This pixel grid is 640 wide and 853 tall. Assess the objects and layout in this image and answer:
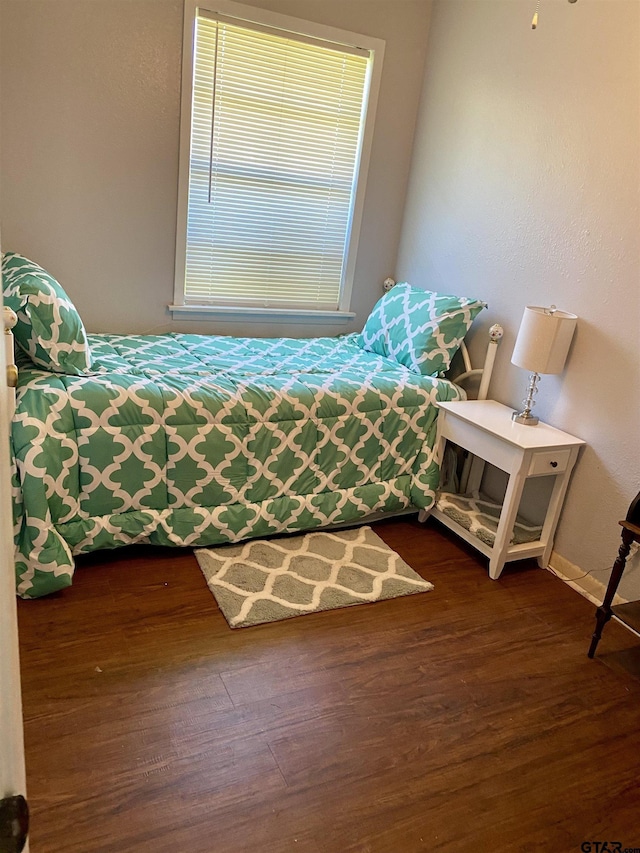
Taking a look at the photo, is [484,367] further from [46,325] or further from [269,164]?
[46,325]

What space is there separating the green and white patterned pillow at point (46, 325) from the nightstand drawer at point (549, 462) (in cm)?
181

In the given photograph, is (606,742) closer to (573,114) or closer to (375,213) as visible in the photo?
(573,114)

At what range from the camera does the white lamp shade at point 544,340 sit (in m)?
2.45

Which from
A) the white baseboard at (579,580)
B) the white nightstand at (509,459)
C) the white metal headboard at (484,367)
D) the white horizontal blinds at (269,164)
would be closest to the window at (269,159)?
the white horizontal blinds at (269,164)

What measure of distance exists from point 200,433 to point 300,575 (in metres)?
0.69

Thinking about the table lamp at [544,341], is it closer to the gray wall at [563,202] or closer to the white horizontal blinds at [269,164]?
the gray wall at [563,202]

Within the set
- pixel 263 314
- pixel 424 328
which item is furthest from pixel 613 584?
pixel 263 314

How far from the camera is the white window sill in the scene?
11.0 feet

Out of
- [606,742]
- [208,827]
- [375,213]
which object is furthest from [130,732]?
[375,213]

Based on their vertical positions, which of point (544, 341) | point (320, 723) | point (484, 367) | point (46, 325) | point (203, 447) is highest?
point (544, 341)

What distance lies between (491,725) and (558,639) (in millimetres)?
567

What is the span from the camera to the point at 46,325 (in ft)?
7.23

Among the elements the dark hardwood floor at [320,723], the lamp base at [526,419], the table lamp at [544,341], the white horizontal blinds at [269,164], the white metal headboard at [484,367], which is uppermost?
the white horizontal blinds at [269,164]

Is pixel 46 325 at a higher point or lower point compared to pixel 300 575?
higher
